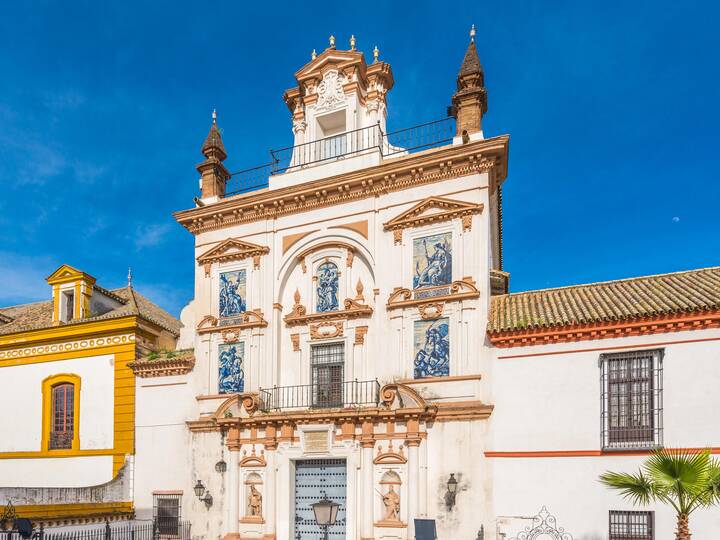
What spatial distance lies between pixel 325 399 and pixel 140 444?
7078mm

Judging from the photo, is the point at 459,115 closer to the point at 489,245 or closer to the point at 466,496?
the point at 489,245

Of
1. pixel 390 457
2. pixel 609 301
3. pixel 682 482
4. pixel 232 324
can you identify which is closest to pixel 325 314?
pixel 232 324

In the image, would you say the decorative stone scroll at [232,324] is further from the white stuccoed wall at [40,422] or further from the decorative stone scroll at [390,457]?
the decorative stone scroll at [390,457]

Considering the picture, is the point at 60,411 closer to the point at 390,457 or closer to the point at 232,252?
the point at 232,252

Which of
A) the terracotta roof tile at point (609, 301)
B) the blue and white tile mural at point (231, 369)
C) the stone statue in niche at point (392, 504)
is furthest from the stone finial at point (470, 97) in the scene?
the stone statue in niche at point (392, 504)

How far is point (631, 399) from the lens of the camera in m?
14.7

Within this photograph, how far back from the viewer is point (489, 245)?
17344 mm

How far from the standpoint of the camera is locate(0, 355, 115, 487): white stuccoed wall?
21047 mm

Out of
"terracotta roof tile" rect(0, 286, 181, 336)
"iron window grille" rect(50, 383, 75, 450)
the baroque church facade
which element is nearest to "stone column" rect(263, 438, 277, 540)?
the baroque church facade

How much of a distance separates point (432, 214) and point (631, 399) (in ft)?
24.5

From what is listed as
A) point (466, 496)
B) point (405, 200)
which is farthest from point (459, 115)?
point (466, 496)

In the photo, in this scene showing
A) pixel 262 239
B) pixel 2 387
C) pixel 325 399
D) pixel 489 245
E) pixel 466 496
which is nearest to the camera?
pixel 466 496

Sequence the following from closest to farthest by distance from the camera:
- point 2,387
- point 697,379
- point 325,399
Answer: point 697,379 < point 325,399 < point 2,387

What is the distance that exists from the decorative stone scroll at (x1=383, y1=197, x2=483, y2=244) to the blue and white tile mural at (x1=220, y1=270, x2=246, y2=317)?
5558 millimetres
